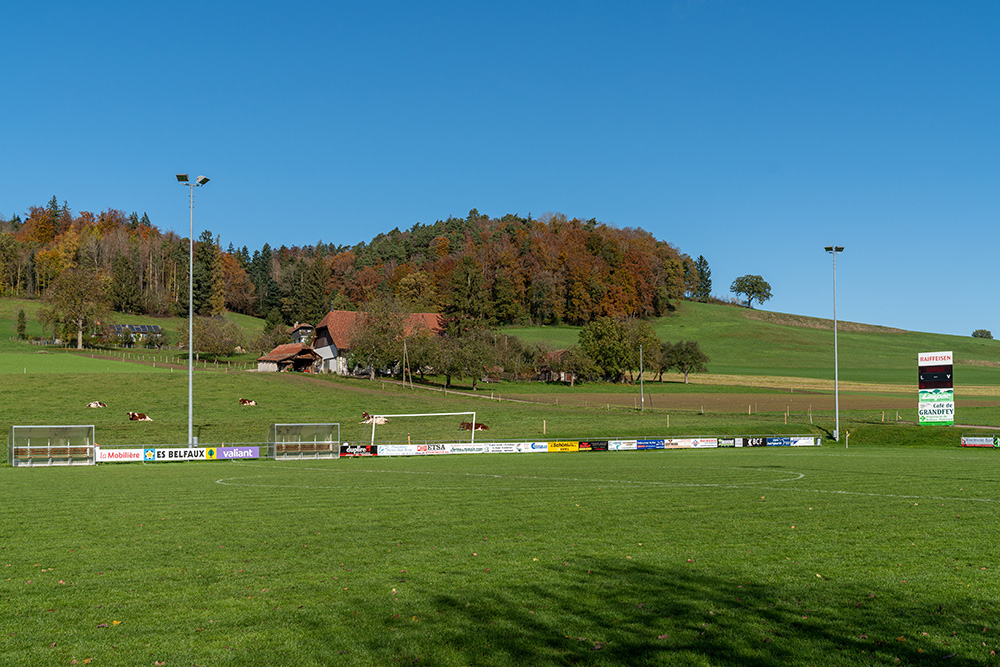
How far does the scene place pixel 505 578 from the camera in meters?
10.4

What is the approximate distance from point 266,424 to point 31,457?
63.6ft

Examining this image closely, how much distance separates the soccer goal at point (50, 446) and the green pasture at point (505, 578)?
1731 centimetres

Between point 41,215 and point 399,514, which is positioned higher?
point 41,215

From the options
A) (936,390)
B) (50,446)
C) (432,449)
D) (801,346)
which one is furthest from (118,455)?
(801,346)

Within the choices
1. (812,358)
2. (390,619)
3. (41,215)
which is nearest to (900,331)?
(812,358)

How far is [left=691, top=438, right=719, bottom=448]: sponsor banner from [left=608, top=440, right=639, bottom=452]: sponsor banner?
388 centimetres

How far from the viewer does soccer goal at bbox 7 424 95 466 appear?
34.9 m

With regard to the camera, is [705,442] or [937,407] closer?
[705,442]

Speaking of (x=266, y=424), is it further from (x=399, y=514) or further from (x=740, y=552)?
(x=740, y=552)

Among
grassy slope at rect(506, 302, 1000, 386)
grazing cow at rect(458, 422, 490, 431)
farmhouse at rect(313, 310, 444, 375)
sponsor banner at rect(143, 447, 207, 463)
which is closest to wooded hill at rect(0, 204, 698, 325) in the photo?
grassy slope at rect(506, 302, 1000, 386)

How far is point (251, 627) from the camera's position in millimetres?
8297

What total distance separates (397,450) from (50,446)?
653 inches

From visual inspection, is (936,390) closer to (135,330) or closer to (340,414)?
(340,414)

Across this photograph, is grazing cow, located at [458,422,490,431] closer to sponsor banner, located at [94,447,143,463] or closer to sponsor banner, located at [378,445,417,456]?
sponsor banner, located at [378,445,417,456]
